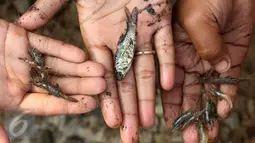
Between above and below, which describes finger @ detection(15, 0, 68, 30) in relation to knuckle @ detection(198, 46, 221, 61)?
above

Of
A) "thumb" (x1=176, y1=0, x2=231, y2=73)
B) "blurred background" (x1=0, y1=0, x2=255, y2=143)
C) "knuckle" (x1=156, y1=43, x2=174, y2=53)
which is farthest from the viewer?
"blurred background" (x1=0, y1=0, x2=255, y2=143)

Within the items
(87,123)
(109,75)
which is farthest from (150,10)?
(87,123)

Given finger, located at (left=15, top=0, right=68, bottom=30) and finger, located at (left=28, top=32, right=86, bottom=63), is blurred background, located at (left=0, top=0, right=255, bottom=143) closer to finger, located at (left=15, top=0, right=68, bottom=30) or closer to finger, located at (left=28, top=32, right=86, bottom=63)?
finger, located at (left=15, top=0, right=68, bottom=30)

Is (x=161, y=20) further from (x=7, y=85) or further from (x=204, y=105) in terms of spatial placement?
(x=7, y=85)

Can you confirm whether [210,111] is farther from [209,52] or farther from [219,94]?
[209,52]

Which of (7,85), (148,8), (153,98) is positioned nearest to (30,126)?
(7,85)

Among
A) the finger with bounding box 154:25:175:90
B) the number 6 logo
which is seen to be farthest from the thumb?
the number 6 logo

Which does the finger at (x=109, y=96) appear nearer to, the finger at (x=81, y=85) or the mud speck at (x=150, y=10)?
the finger at (x=81, y=85)
